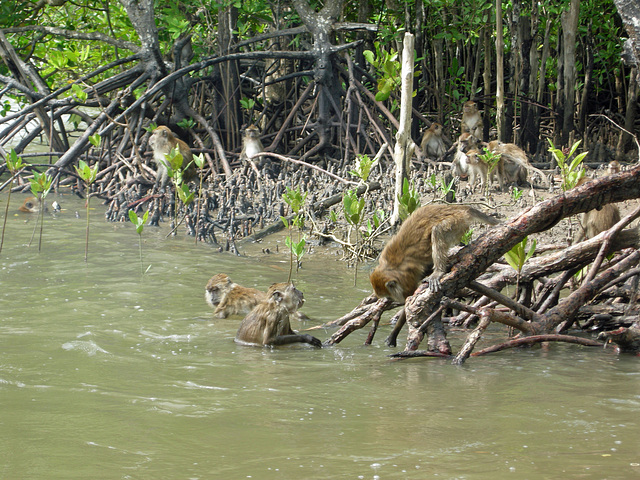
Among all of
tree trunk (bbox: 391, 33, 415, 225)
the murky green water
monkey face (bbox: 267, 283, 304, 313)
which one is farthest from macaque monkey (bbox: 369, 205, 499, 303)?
tree trunk (bbox: 391, 33, 415, 225)

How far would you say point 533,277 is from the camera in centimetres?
501

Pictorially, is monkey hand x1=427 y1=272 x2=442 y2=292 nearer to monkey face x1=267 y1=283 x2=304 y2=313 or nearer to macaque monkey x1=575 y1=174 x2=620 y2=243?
monkey face x1=267 y1=283 x2=304 y2=313

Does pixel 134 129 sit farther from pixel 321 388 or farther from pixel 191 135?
pixel 321 388

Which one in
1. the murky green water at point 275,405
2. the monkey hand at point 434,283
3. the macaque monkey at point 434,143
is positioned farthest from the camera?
the macaque monkey at point 434,143

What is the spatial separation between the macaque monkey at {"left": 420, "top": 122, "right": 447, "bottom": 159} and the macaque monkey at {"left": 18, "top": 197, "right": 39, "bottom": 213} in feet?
19.0

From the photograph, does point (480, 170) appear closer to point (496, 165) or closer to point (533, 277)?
point (496, 165)

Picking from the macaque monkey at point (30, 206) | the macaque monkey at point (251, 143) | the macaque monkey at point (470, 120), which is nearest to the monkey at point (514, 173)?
the macaque monkey at point (470, 120)

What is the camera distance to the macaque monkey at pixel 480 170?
9.88 meters

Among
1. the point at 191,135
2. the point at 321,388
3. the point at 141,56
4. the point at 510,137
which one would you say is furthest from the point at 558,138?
the point at 321,388

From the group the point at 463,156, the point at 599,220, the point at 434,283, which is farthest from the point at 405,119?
the point at 434,283

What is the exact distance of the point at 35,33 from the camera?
12.0 meters

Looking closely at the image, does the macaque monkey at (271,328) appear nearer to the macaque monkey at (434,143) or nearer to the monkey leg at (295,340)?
the monkey leg at (295,340)

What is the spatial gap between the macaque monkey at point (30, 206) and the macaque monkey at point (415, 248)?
7260mm

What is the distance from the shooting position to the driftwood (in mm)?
3822
